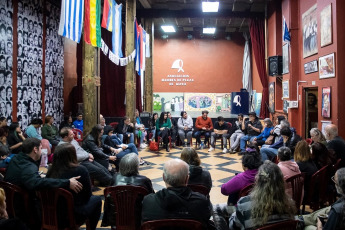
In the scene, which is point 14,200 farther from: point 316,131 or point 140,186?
point 316,131

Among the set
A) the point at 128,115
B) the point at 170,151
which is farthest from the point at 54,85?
the point at 170,151

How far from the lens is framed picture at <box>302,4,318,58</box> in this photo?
7.13 m

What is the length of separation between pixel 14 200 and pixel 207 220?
183 cm

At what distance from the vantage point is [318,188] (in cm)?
361

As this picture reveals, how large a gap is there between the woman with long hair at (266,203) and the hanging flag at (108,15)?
4918 millimetres

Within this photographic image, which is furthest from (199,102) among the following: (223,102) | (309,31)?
(309,31)

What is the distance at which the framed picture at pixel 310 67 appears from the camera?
7136 mm

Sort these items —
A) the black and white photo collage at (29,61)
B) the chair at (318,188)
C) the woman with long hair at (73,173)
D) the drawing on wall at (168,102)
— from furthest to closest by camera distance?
the drawing on wall at (168,102) → the black and white photo collage at (29,61) → the chair at (318,188) → the woman with long hair at (73,173)

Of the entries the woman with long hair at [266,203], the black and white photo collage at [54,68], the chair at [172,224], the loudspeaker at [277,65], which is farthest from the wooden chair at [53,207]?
the loudspeaker at [277,65]

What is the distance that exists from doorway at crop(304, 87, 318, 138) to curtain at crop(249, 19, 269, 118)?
Result: 10.4 feet

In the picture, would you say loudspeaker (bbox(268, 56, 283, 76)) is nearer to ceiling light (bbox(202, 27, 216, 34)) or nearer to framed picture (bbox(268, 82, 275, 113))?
framed picture (bbox(268, 82, 275, 113))

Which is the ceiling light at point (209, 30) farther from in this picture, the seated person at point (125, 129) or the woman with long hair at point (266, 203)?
the woman with long hair at point (266, 203)

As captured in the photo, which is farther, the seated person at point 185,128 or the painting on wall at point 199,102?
the painting on wall at point 199,102

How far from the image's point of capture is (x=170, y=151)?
29.7 feet
